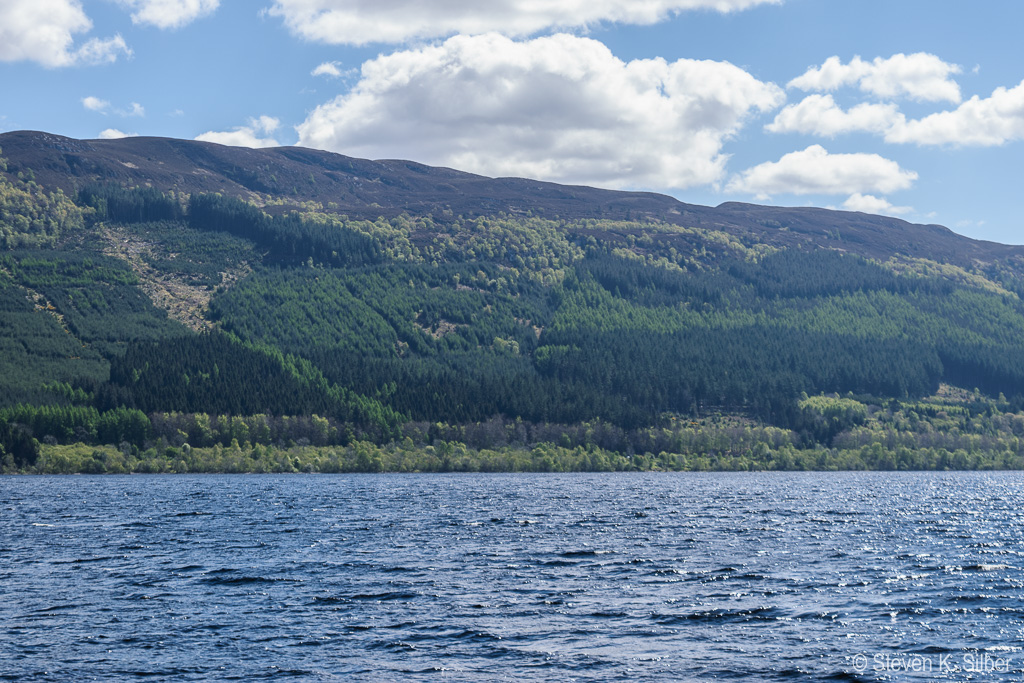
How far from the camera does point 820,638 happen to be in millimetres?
49531

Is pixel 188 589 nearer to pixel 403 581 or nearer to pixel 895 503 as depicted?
pixel 403 581

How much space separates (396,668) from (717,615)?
1966 cm

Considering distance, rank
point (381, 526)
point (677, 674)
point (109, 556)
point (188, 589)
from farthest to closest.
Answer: point (381, 526) < point (109, 556) < point (188, 589) < point (677, 674)

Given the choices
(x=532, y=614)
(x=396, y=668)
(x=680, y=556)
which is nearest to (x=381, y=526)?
(x=680, y=556)

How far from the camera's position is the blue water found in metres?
44.6

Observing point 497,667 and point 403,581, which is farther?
point 403,581

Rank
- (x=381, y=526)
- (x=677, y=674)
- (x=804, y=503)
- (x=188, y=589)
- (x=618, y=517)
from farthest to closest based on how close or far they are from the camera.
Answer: (x=804, y=503), (x=618, y=517), (x=381, y=526), (x=188, y=589), (x=677, y=674)

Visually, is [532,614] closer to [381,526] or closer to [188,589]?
[188,589]

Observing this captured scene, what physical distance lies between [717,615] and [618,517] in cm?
6145

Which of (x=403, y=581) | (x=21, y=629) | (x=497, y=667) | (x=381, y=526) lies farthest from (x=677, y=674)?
(x=381, y=526)

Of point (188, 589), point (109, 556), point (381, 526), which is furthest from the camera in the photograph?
point (381, 526)

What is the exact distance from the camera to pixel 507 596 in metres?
61.0

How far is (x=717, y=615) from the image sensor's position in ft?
181

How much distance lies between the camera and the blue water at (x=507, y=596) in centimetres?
4462
